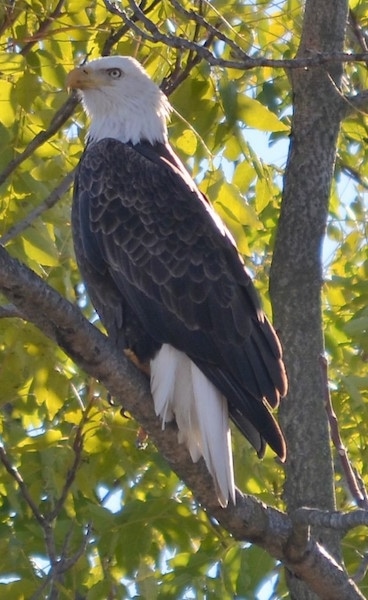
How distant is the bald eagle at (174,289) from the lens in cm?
385

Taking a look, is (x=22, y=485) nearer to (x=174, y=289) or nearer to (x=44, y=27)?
(x=174, y=289)

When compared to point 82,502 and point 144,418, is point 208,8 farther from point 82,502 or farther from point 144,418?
point 82,502

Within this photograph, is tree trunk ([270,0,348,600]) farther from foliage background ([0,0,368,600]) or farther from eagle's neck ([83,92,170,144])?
eagle's neck ([83,92,170,144])

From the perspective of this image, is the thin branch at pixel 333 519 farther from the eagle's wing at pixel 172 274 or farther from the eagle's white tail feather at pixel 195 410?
the eagle's wing at pixel 172 274

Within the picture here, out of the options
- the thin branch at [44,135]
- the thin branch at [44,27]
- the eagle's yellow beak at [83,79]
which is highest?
the eagle's yellow beak at [83,79]

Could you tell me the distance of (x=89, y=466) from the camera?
176 inches

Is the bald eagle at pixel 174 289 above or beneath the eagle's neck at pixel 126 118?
beneath

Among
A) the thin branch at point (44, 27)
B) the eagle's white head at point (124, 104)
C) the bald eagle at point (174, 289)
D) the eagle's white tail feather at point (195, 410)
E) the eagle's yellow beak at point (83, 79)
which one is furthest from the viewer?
the eagle's white head at point (124, 104)

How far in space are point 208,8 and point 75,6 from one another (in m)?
0.48

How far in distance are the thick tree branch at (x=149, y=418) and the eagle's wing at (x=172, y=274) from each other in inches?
12.1

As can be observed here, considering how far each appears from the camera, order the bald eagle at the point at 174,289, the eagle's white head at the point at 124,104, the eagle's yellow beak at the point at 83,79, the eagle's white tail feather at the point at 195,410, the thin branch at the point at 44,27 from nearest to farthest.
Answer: the eagle's white tail feather at the point at 195,410, the bald eagle at the point at 174,289, the thin branch at the point at 44,27, the eagle's yellow beak at the point at 83,79, the eagle's white head at the point at 124,104

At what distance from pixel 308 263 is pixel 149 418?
2.93 feet

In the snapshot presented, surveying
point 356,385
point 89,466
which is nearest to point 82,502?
point 89,466

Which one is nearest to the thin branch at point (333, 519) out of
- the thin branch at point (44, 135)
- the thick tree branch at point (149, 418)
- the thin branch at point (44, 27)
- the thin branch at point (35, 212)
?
the thick tree branch at point (149, 418)
